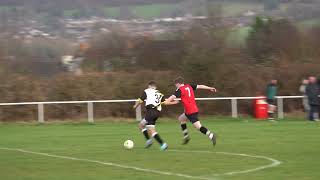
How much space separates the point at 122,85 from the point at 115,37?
8690mm

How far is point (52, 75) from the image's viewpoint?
3656 cm

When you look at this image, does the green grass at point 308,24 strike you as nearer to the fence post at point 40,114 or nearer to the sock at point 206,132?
the fence post at point 40,114

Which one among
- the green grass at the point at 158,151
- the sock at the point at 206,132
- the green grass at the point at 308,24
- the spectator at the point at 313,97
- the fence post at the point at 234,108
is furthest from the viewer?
the green grass at the point at 308,24

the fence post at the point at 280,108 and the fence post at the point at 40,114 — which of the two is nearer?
the fence post at the point at 280,108

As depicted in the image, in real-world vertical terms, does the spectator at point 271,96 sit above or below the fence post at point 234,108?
A: above

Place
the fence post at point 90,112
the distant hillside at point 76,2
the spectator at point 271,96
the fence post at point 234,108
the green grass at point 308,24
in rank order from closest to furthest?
the spectator at point 271,96
the fence post at point 90,112
the fence post at point 234,108
the green grass at point 308,24
the distant hillside at point 76,2

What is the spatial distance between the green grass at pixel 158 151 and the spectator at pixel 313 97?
1.37m

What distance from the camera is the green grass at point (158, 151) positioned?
44.5 ft

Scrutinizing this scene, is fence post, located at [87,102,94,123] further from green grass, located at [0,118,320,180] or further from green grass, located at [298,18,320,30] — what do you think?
green grass, located at [298,18,320,30]

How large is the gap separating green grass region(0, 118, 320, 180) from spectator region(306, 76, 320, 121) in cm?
137

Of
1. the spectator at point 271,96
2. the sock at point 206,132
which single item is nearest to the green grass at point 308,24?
the spectator at point 271,96

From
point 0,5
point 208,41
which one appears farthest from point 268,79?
point 0,5

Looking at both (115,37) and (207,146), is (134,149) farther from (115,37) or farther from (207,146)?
(115,37)

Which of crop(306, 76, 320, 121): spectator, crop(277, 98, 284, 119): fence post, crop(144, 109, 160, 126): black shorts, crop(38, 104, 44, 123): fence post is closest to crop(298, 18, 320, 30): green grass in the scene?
crop(277, 98, 284, 119): fence post
